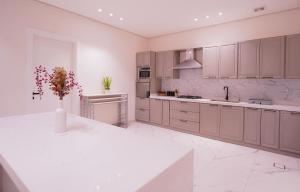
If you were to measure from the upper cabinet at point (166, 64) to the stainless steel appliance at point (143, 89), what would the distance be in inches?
17.5

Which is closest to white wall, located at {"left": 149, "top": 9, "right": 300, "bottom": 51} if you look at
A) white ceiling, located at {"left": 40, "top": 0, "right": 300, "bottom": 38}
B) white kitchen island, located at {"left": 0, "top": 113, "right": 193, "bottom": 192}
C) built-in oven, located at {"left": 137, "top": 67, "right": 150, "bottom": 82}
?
white ceiling, located at {"left": 40, "top": 0, "right": 300, "bottom": 38}

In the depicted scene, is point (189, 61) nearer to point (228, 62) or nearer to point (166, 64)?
point (166, 64)

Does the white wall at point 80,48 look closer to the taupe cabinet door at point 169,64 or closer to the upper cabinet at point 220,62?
the taupe cabinet door at point 169,64

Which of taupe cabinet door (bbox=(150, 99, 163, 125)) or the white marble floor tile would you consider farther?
taupe cabinet door (bbox=(150, 99, 163, 125))

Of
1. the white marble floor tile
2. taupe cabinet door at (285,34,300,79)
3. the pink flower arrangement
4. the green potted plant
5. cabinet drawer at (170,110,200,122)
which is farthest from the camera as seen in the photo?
the green potted plant

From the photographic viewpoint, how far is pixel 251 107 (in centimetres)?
→ 365

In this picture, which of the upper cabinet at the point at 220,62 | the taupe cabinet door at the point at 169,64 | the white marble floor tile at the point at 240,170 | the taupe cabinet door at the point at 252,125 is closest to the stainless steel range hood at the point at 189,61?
the taupe cabinet door at the point at 169,64

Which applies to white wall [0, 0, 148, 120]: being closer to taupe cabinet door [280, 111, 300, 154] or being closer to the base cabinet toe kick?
the base cabinet toe kick

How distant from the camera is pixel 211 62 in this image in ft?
14.4

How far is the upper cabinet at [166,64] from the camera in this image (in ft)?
16.8

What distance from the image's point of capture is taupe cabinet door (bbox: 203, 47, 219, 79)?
170 inches

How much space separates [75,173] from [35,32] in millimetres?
3553

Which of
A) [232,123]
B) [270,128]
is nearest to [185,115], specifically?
[232,123]

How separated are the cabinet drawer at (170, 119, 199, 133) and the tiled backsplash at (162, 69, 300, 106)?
88 cm
